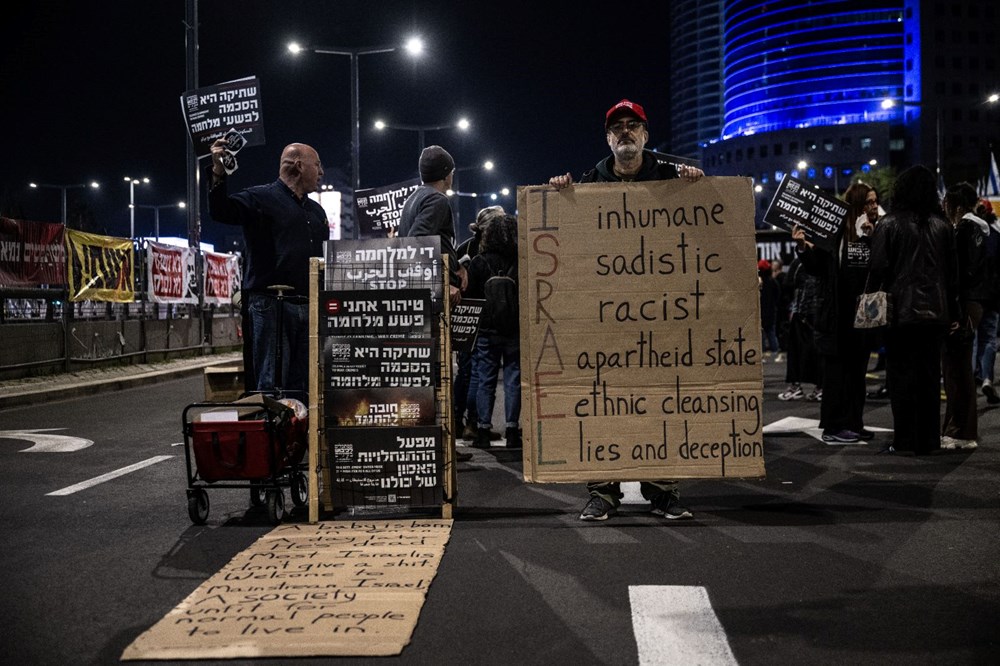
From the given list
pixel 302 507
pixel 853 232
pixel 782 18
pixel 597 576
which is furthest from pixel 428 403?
pixel 782 18

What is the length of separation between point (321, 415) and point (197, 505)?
0.85 metres

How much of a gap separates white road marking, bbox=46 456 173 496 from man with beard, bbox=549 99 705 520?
3.52m

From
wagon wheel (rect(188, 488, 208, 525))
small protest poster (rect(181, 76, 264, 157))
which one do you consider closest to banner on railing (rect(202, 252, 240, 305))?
small protest poster (rect(181, 76, 264, 157))

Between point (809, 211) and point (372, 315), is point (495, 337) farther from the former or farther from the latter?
point (372, 315)

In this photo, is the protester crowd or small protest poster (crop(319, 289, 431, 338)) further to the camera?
the protester crowd

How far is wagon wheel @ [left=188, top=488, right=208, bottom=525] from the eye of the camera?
5559 mm

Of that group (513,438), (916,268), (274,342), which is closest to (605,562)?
(274,342)

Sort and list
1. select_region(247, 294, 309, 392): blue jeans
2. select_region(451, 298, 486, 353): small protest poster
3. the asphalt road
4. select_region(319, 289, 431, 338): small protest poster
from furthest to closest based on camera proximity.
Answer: select_region(451, 298, 486, 353): small protest poster < select_region(247, 294, 309, 392): blue jeans < select_region(319, 289, 431, 338): small protest poster < the asphalt road

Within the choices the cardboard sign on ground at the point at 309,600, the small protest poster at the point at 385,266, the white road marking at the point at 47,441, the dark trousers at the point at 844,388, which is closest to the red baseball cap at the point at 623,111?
the small protest poster at the point at 385,266

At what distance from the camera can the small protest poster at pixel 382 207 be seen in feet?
45.5

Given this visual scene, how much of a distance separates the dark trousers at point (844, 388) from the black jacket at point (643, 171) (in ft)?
11.4

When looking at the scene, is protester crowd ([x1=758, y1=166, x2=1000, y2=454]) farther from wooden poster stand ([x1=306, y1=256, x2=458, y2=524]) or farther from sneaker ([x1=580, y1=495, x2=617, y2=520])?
wooden poster stand ([x1=306, y1=256, x2=458, y2=524])

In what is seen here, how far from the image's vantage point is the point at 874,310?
7773 millimetres

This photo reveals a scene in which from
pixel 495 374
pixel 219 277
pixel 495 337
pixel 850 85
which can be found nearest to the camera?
pixel 495 337
